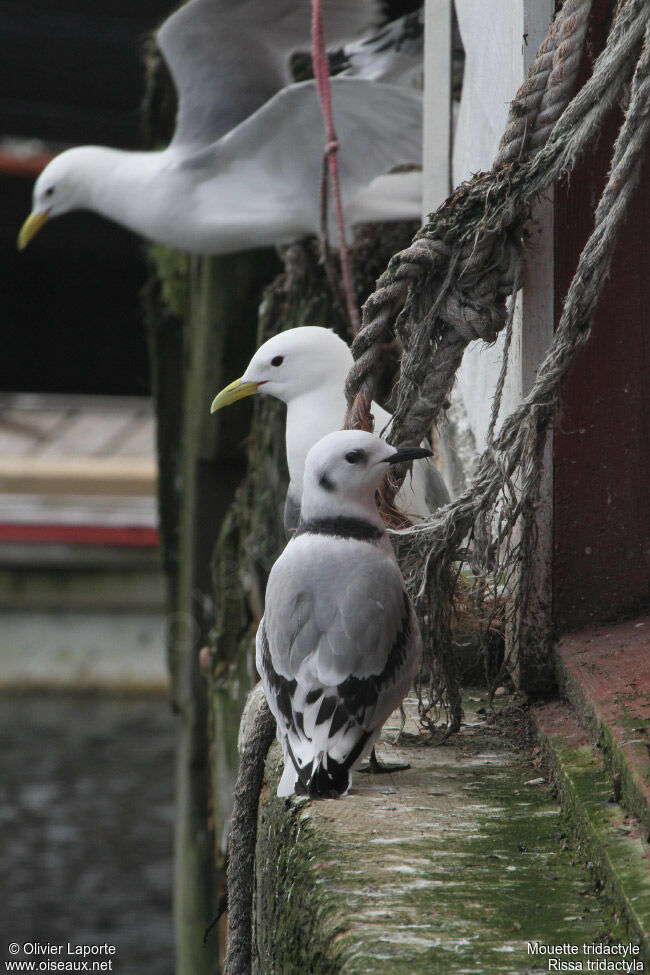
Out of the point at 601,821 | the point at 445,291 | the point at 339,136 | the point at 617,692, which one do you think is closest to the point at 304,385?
the point at 445,291

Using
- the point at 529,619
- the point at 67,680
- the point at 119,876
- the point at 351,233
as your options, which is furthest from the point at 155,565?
the point at 529,619

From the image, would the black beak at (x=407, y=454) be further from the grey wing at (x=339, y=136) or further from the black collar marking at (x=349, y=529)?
the grey wing at (x=339, y=136)

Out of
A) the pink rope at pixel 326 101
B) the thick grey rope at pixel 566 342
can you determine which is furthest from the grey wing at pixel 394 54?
the thick grey rope at pixel 566 342

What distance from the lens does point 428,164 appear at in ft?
6.86

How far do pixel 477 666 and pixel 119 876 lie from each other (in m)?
4.17

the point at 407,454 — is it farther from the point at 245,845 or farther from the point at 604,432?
the point at 245,845

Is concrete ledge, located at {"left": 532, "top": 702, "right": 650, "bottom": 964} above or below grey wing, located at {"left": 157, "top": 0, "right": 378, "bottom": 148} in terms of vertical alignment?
below

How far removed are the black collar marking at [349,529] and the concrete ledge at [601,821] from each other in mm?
285

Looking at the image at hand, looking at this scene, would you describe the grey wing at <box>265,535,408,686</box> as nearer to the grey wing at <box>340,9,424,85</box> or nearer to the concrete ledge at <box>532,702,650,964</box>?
the concrete ledge at <box>532,702,650,964</box>

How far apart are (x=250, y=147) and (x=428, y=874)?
6.74 feet

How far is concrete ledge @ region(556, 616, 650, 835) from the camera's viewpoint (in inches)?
42.3

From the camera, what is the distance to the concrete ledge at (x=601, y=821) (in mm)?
929

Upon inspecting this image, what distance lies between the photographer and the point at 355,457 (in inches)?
48.2

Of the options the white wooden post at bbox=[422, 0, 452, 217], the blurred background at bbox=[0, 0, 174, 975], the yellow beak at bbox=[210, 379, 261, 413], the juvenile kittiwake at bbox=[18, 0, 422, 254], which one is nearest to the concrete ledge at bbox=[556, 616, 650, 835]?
the yellow beak at bbox=[210, 379, 261, 413]
